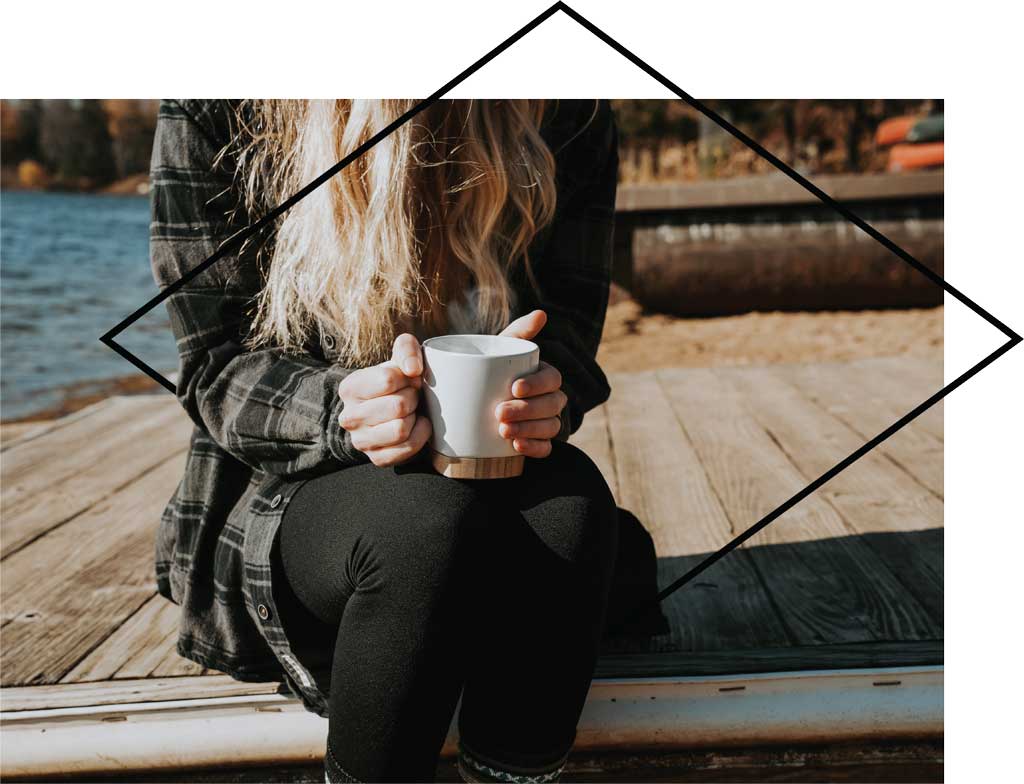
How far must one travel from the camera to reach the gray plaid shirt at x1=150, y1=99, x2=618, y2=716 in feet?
2.86

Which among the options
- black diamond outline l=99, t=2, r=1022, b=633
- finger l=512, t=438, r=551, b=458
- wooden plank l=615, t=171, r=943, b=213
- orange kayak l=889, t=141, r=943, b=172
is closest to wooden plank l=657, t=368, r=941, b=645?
black diamond outline l=99, t=2, r=1022, b=633

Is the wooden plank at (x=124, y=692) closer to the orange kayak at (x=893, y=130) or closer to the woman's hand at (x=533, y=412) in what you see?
the woman's hand at (x=533, y=412)

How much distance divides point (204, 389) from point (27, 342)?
4.76m

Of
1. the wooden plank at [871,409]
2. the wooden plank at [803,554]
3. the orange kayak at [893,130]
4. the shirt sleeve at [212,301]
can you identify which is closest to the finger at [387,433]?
the shirt sleeve at [212,301]

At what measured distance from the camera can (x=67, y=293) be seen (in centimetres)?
677

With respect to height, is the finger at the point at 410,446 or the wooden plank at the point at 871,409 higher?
the finger at the point at 410,446

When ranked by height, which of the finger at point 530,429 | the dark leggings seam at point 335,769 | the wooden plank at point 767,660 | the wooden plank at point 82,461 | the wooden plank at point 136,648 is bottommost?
the wooden plank at point 767,660

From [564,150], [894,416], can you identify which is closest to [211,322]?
[564,150]

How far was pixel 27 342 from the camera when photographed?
5020mm

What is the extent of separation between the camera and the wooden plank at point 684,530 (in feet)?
3.74

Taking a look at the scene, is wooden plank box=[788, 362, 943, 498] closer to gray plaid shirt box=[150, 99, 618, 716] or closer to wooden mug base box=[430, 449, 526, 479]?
gray plaid shirt box=[150, 99, 618, 716]

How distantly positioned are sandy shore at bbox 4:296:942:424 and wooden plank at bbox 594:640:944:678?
2223mm

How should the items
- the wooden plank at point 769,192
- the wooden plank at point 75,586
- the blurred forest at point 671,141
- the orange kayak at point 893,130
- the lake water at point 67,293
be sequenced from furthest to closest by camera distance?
the orange kayak at point 893,130 < the blurred forest at point 671,141 < the lake water at point 67,293 < the wooden plank at point 769,192 < the wooden plank at point 75,586

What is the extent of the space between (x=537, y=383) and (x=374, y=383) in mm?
139
